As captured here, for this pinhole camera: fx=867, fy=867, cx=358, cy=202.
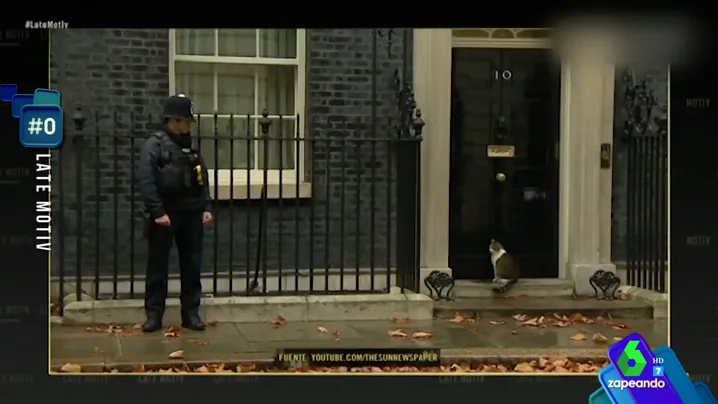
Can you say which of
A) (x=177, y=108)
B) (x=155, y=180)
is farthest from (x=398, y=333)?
(x=177, y=108)

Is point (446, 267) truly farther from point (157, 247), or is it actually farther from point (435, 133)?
point (157, 247)

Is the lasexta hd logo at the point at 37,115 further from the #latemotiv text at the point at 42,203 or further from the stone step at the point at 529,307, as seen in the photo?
the stone step at the point at 529,307

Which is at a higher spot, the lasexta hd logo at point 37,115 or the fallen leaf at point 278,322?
the lasexta hd logo at point 37,115

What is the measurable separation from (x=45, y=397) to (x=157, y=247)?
1.00 meters

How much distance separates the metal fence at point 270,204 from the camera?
495 cm

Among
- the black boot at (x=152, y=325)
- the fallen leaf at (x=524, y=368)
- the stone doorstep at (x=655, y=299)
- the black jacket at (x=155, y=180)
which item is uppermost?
the black jacket at (x=155, y=180)

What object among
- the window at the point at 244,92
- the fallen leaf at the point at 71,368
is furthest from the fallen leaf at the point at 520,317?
the fallen leaf at the point at 71,368

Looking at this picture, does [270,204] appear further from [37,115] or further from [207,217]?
[37,115]

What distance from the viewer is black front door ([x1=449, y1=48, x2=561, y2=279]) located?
5.30 meters

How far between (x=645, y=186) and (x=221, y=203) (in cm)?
244

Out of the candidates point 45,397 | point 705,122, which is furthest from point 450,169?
point 45,397

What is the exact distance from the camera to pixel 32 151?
4.61m

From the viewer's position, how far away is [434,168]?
5328mm

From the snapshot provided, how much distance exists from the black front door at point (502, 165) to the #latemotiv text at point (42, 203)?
2353 mm
